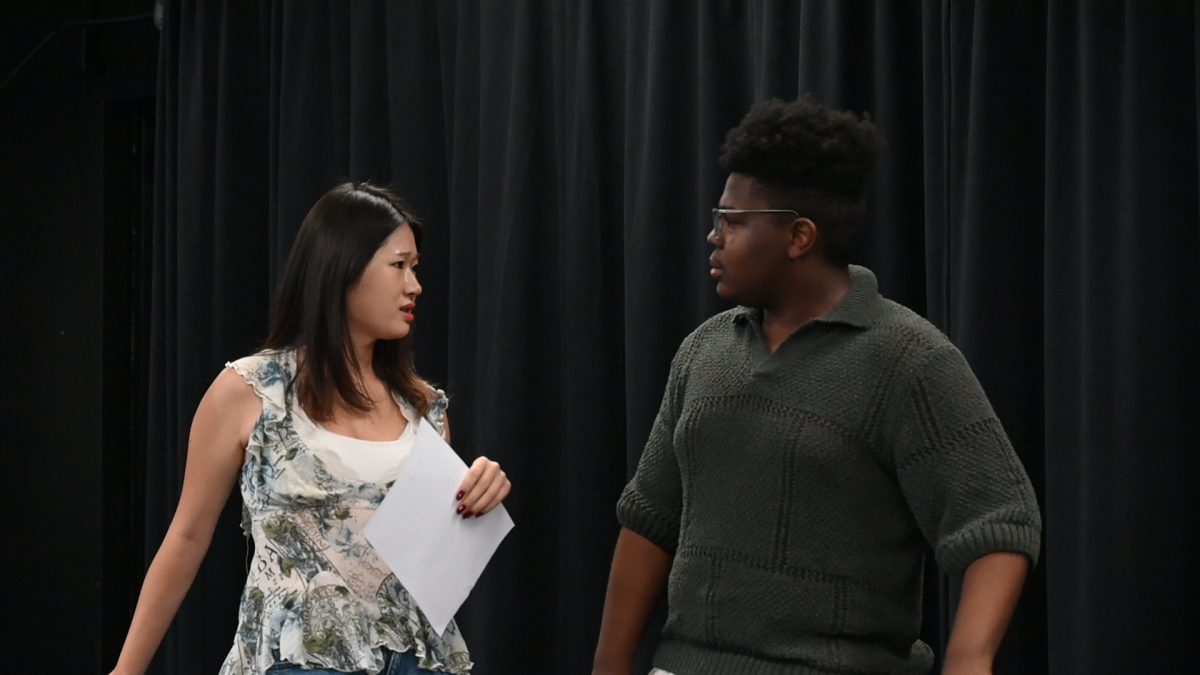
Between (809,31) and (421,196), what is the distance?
3.72ft

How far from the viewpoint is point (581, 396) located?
344 centimetres

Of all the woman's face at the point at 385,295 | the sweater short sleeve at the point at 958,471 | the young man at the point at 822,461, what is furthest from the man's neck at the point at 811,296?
the woman's face at the point at 385,295

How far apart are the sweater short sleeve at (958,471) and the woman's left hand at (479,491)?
2.23 ft

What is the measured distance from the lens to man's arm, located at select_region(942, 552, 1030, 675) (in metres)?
1.88

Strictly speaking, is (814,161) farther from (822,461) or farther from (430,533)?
(430,533)

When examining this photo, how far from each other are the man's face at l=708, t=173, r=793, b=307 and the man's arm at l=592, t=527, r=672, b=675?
1.36 ft

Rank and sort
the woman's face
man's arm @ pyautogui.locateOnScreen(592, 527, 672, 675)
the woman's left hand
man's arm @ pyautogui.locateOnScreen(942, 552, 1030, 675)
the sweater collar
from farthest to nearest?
the woman's face → the woman's left hand → man's arm @ pyautogui.locateOnScreen(592, 527, 672, 675) → the sweater collar → man's arm @ pyautogui.locateOnScreen(942, 552, 1030, 675)

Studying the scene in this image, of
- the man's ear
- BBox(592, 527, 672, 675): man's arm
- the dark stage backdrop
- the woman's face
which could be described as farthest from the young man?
the dark stage backdrop

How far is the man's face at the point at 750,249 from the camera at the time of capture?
2.06m

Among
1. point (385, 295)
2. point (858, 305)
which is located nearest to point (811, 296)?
point (858, 305)

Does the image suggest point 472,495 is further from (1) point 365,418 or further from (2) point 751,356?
(2) point 751,356

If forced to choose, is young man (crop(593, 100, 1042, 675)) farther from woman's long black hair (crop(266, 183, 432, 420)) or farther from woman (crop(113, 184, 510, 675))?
woman's long black hair (crop(266, 183, 432, 420))

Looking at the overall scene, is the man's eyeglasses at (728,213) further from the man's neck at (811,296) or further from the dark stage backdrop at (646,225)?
the dark stage backdrop at (646,225)

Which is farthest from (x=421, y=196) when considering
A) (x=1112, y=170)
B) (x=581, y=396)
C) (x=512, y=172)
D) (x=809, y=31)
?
(x=1112, y=170)
